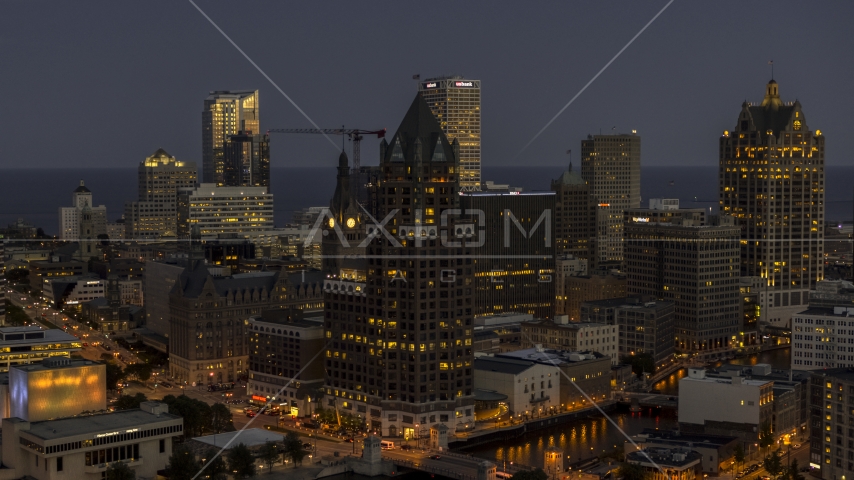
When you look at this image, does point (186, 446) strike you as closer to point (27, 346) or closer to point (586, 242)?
point (27, 346)

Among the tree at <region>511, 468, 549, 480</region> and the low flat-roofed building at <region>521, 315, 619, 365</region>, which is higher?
the low flat-roofed building at <region>521, 315, 619, 365</region>

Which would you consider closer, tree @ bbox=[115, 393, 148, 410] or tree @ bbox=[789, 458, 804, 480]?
tree @ bbox=[789, 458, 804, 480]

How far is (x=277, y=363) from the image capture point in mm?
79938

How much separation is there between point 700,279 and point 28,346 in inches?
1999

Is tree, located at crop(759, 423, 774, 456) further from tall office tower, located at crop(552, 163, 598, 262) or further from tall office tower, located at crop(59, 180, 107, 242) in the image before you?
tall office tower, located at crop(59, 180, 107, 242)

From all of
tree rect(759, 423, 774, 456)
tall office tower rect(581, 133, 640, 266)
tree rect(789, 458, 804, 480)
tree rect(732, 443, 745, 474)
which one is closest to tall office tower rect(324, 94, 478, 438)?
tree rect(732, 443, 745, 474)

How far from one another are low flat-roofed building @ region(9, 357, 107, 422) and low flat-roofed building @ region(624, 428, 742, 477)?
88.5 feet

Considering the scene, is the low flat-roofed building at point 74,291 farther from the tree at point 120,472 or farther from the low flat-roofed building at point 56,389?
the tree at point 120,472

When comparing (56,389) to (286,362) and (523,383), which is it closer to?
(286,362)

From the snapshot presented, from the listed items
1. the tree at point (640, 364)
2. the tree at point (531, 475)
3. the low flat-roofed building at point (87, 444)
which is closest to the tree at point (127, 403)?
the low flat-roofed building at point (87, 444)

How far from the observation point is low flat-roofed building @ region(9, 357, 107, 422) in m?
66.0

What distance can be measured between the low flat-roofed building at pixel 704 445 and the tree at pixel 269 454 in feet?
55.6

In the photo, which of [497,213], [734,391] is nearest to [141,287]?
[497,213]

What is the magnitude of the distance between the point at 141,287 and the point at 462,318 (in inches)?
2237
